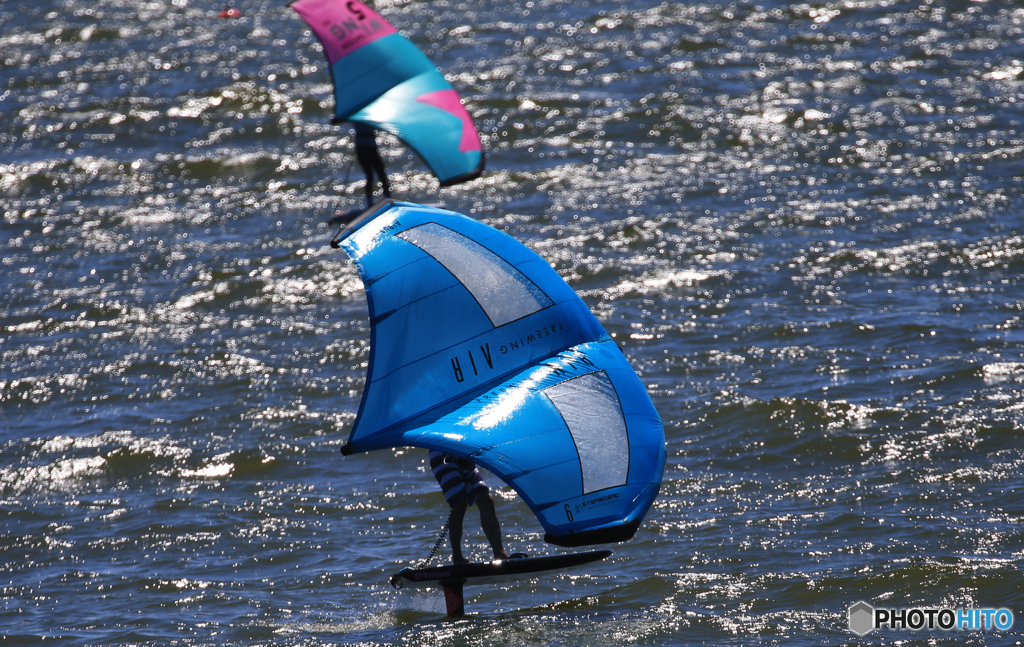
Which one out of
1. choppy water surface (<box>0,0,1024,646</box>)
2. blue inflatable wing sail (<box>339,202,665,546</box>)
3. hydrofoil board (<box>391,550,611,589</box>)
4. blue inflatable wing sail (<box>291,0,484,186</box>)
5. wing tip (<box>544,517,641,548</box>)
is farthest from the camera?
blue inflatable wing sail (<box>291,0,484,186</box>)

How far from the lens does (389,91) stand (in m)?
13.4

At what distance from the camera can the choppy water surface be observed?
10.4 metres

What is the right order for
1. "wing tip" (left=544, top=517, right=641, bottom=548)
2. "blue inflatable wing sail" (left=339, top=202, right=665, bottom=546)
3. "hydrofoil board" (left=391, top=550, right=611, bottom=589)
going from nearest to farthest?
"wing tip" (left=544, top=517, right=641, bottom=548) → "blue inflatable wing sail" (left=339, top=202, right=665, bottom=546) → "hydrofoil board" (left=391, top=550, right=611, bottom=589)

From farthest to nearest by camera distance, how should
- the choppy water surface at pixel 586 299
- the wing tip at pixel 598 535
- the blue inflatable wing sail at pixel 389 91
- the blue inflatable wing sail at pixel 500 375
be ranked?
the blue inflatable wing sail at pixel 389 91 → the choppy water surface at pixel 586 299 → the blue inflatable wing sail at pixel 500 375 → the wing tip at pixel 598 535

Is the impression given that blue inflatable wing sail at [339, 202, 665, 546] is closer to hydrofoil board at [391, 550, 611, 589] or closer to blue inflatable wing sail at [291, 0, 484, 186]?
hydrofoil board at [391, 550, 611, 589]

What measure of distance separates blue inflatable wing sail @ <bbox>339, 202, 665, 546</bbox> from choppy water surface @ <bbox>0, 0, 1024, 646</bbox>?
5.32 ft

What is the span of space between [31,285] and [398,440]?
11.2 metres

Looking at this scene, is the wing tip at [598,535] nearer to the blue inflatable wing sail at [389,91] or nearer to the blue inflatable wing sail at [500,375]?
the blue inflatable wing sail at [500,375]

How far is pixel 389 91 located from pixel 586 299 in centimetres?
490

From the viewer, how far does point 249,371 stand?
15164mm

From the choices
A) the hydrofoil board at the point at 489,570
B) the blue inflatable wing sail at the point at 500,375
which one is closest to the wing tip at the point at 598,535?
the blue inflatable wing sail at the point at 500,375

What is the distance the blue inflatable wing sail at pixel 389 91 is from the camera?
13062 millimetres

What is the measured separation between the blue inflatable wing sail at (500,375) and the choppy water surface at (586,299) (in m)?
1.62

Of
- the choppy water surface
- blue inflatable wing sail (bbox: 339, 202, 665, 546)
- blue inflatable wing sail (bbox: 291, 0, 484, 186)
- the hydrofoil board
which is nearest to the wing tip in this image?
blue inflatable wing sail (bbox: 339, 202, 665, 546)
